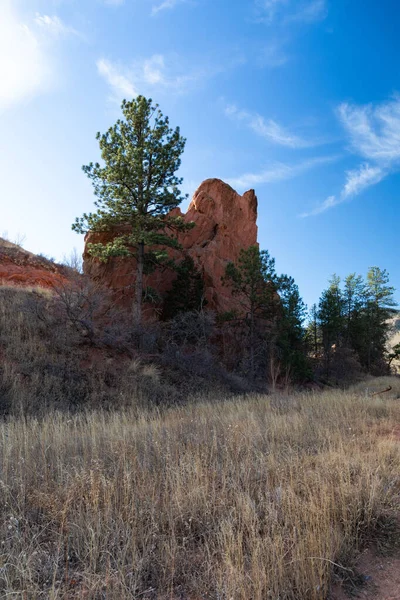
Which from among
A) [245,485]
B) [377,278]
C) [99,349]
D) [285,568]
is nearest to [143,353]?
[99,349]

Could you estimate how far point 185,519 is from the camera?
3139mm

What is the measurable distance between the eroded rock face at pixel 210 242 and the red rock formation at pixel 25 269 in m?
2.71

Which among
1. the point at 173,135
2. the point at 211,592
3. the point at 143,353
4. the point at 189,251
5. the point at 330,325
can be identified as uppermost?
the point at 173,135

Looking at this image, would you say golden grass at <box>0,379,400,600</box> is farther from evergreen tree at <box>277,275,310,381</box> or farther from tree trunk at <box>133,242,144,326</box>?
evergreen tree at <box>277,275,310,381</box>

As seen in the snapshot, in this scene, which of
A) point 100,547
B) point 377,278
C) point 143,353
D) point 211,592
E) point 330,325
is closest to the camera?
point 211,592

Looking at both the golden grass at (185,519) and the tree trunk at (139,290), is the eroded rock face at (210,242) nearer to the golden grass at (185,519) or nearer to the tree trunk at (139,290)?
the tree trunk at (139,290)

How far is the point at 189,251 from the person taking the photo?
26.5 m

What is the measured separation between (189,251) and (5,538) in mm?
24397

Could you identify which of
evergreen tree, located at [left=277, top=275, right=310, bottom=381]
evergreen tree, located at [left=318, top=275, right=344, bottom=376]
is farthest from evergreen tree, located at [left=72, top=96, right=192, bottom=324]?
evergreen tree, located at [left=318, top=275, right=344, bottom=376]

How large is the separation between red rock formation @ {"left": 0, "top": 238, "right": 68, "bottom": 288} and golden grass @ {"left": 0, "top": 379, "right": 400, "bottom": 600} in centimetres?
1707

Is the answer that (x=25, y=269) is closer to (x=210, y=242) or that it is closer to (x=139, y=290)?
(x=139, y=290)

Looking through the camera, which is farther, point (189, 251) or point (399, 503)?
point (189, 251)

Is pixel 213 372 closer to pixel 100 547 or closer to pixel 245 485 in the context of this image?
pixel 245 485

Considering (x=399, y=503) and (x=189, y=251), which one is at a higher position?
(x=189, y=251)
